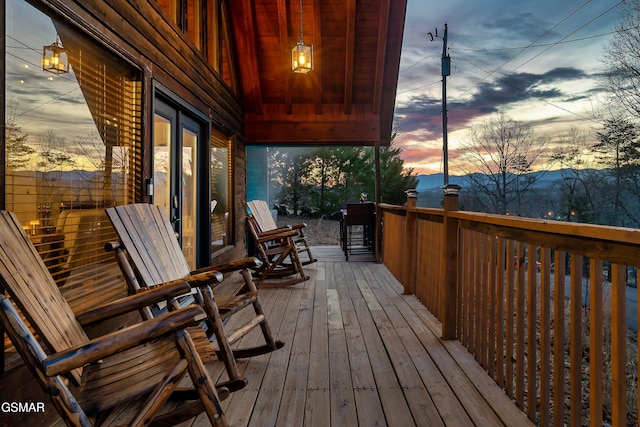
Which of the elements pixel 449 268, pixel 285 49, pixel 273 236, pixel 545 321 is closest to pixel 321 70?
pixel 285 49

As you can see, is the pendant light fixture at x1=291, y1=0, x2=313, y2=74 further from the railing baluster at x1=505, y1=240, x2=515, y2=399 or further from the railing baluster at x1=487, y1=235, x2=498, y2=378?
the railing baluster at x1=505, y1=240, x2=515, y2=399

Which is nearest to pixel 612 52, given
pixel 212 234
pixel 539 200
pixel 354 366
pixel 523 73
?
pixel 539 200

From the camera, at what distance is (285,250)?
4605 mm

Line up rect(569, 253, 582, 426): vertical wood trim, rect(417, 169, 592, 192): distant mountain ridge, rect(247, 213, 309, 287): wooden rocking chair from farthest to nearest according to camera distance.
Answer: rect(417, 169, 592, 192): distant mountain ridge, rect(247, 213, 309, 287): wooden rocking chair, rect(569, 253, 582, 426): vertical wood trim

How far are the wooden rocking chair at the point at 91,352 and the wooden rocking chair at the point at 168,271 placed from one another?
30 centimetres

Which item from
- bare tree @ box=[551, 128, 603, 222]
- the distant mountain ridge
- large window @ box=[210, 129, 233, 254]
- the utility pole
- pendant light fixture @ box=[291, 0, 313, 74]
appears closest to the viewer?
pendant light fixture @ box=[291, 0, 313, 74]

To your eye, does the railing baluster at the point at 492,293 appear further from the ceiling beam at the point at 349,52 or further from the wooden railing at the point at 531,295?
the ceiling beam at the point at 349,52

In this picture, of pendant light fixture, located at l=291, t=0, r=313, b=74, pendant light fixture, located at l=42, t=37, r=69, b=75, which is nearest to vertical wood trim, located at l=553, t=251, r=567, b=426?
pendant light fixture, located at l=42, t=37, r=69, b=75

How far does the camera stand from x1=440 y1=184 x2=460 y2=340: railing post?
2555mm

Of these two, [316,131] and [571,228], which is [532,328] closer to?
[571,228]

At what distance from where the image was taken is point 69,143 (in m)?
2.08

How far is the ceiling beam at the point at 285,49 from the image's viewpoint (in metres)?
5.11

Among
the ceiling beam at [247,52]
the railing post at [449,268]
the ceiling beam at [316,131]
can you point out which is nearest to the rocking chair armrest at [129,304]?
the railing post at [449,268]

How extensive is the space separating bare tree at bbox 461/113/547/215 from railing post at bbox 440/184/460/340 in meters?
12.7
